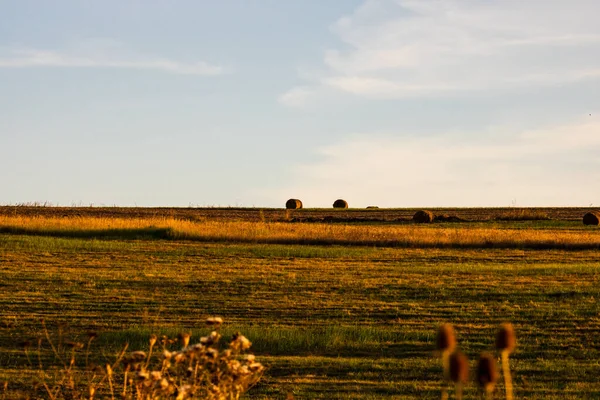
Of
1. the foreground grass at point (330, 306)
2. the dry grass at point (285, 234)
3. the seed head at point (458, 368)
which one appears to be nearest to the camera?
the seed head at point (458, 368)

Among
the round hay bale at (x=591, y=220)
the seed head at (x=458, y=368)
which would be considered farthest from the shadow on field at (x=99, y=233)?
the seed head at (x=458, y=368)

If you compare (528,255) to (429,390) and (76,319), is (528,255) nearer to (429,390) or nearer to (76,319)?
(76,319)

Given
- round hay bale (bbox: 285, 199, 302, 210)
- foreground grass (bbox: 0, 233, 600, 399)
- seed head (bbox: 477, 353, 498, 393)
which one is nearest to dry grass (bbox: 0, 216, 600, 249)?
foreground grass (bbox: 0, 233, 600, 399)

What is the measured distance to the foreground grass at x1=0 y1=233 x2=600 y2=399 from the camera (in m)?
14.9

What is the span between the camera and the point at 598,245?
136 ft

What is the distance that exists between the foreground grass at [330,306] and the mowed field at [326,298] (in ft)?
0.18

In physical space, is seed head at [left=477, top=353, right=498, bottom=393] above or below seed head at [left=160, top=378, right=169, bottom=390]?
above

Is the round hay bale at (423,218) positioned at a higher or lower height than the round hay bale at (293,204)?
lower

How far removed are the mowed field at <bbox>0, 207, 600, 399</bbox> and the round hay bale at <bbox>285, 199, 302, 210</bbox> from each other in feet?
120

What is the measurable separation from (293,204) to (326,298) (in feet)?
190

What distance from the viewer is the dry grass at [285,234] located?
42.1m

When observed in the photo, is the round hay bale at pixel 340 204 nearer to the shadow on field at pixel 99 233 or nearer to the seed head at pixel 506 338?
the shadow on field at pixel 99 233

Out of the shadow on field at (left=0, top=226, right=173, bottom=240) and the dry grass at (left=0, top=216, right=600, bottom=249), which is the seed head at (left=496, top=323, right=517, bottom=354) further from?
the shadow on field at (left=0, top=226, right=173, bottom=240)

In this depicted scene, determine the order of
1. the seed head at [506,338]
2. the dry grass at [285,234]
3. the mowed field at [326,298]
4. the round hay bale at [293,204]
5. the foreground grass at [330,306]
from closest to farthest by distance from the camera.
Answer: the seed head at [506,338] → the foreground grass at [330,306] → the mowed field at [326,298] → the dry grass at [285,234] → the round hay bale at [293,204]
